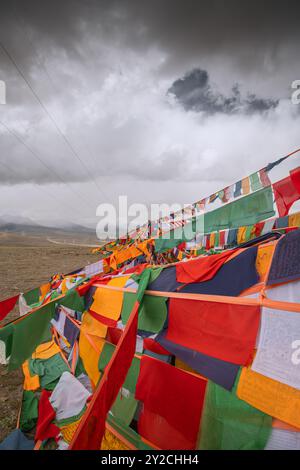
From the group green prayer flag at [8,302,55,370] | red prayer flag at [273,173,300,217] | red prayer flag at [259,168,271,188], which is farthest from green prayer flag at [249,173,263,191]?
green prayer flag at [8,302,55,370]

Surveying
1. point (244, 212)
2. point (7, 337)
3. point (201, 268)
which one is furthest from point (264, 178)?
point (7, 337)

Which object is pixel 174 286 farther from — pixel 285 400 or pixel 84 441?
pixel 84 441

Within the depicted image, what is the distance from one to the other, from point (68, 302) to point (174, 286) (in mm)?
1882

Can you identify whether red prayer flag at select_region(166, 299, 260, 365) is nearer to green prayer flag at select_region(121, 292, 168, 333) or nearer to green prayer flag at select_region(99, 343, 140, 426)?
green prayer flag at select_region(121, 292, 168, 333)

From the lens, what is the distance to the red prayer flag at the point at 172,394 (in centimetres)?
244

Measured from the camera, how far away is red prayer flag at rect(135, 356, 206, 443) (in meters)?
2.44

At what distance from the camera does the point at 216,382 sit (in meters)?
2.17

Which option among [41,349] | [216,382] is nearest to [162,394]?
[216,382]

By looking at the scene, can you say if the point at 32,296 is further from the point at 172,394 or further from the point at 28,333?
the point at 172,394

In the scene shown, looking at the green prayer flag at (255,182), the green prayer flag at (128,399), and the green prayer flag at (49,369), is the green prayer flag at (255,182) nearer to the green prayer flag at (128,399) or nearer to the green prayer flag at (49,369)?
the green prayer flag at (128,399)

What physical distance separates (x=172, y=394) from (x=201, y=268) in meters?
1.60

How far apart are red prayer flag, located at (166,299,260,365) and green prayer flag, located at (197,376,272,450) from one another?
1.23 feet

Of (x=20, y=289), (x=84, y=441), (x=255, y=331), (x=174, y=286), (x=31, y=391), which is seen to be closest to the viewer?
(x=84, y=441)

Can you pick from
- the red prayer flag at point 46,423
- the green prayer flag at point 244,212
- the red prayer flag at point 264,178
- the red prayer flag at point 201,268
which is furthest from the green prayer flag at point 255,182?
the red prayer flag at point 46,423
